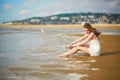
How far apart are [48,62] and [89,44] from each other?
2.38 ft

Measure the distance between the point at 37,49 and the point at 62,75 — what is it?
1246mm

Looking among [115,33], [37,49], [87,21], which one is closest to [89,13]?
[87,21]

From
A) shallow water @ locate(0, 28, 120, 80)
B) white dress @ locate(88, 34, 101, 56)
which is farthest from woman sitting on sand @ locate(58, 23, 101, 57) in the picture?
shallow water @ locate(0, 28, 120, 80)

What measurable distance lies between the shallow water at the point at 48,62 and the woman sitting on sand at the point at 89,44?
0.10m

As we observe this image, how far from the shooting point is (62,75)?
321 centimetres

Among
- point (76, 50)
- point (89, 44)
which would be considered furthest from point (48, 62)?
point (89, 44)

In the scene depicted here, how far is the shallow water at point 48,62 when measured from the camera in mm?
3227

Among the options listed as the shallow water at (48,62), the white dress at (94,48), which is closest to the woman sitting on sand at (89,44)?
the white dress at (94,48)

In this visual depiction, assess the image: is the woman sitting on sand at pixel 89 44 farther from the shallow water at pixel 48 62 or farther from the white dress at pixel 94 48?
the shallow water at pixel 48 62

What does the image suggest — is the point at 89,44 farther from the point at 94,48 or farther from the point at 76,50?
the point at 76,50

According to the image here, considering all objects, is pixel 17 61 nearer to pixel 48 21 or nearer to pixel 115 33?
pixel 48 21

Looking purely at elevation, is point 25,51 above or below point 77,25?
below

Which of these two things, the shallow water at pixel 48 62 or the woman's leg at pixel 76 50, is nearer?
the shallow water at pixel 48 62

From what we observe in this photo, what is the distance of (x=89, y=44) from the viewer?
13.2 ft
